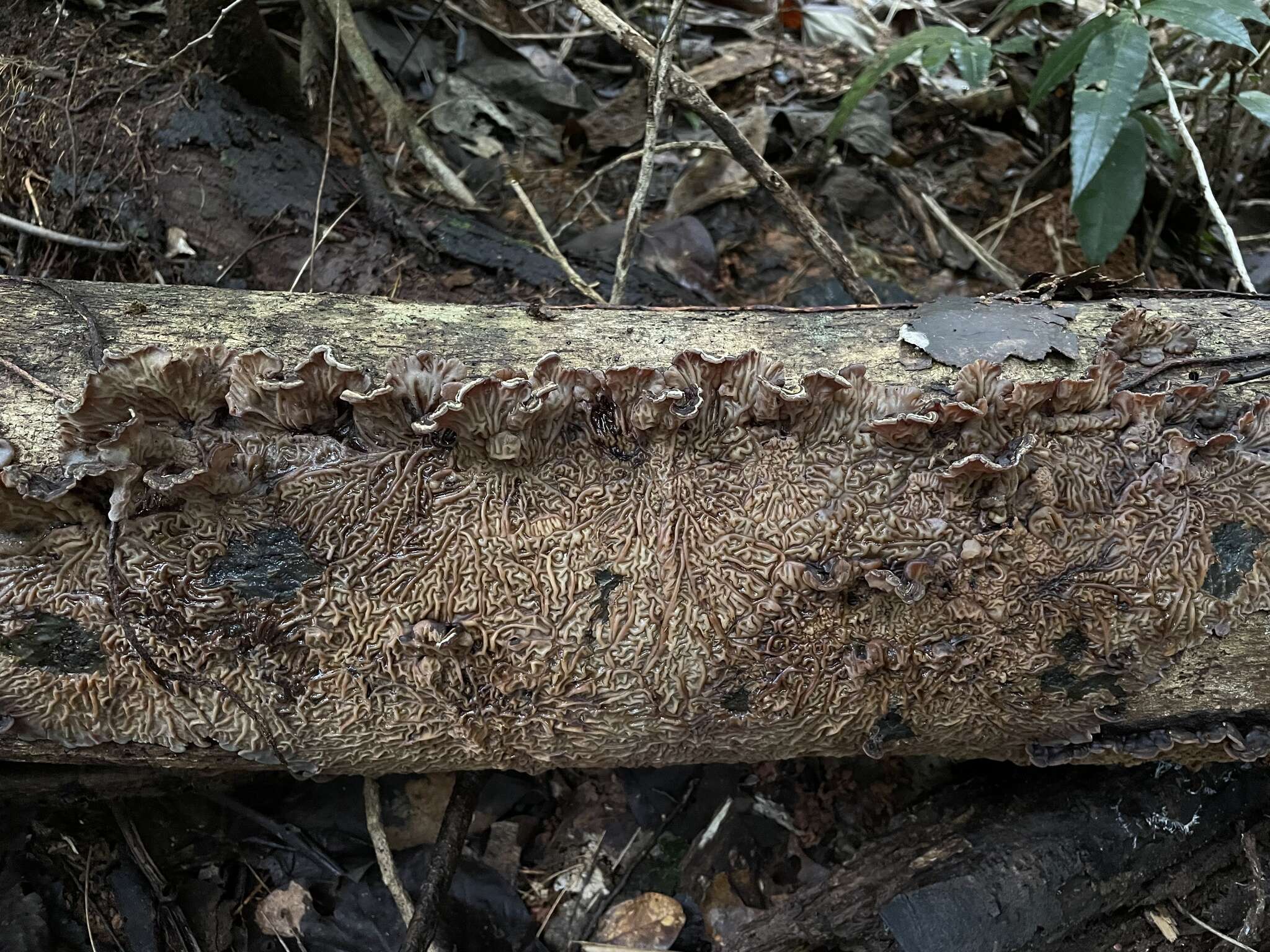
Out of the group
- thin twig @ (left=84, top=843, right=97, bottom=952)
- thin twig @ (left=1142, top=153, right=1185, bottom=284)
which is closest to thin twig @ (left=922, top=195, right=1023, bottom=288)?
thin twig @ (left=1142, top=153, right=1185, bottom=284)

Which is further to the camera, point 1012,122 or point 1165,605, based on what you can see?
point 1012,122

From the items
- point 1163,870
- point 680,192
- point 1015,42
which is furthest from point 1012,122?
point 1163,870

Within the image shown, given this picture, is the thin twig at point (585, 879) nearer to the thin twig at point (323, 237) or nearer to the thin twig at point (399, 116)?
the thin twig at point (323, 237)

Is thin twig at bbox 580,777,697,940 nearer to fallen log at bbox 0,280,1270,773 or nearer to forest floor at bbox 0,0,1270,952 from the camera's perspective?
forest floor at bbox 0,0,1270,952

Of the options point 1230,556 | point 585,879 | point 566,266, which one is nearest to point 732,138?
point 566,266

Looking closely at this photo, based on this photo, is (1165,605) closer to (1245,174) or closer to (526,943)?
(526,943)

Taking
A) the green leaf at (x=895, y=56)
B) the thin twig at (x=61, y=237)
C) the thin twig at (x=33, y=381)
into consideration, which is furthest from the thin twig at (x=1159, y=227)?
the thin twig at (x=61, y=237)
